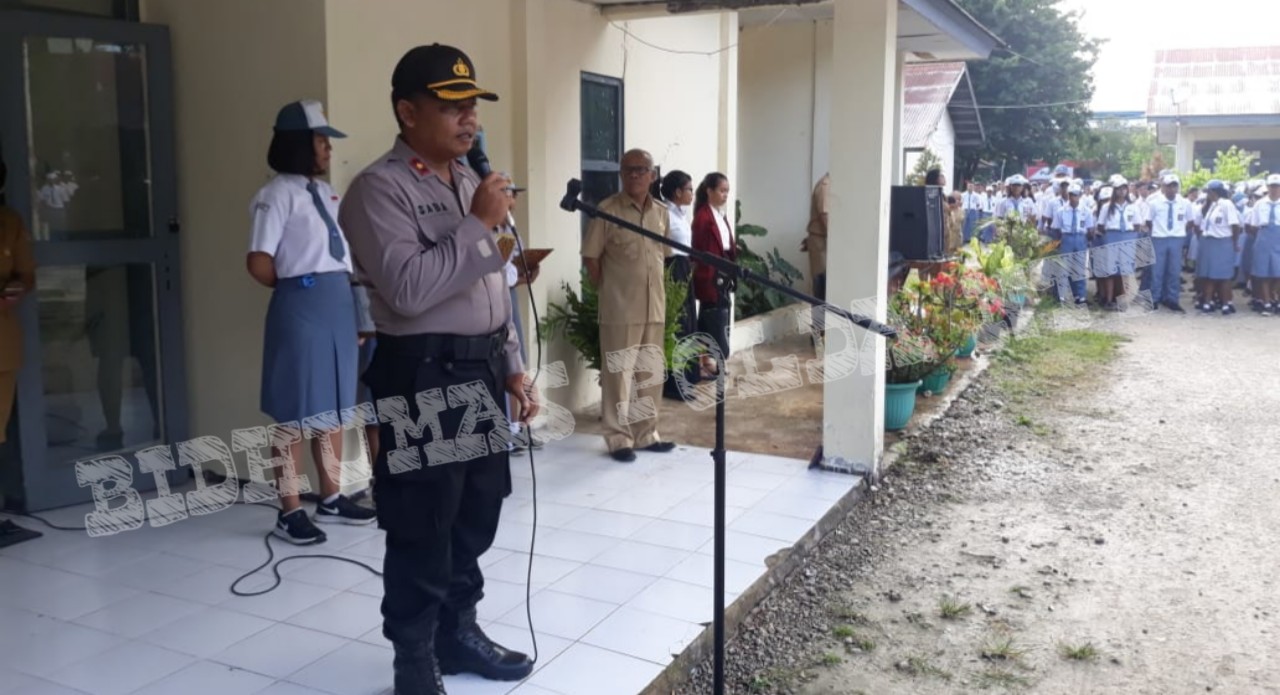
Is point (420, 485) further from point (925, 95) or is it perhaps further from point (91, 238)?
point (925, 95)

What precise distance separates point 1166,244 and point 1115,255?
0.78m

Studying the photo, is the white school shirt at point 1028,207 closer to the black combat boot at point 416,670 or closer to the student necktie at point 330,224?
the student necktie at point 330,224

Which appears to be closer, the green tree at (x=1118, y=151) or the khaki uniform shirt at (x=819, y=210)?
the khaki uniform shirt at (x=819, y=210)

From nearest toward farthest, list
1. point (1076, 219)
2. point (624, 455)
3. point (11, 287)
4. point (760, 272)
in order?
point (11, 287)
point (624, 455)
point (760, 272)
point (1076, 219)

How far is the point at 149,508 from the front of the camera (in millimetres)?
4656

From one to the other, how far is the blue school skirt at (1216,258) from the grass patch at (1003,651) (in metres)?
10.9

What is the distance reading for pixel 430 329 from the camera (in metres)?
2.69

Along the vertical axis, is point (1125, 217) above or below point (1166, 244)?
above

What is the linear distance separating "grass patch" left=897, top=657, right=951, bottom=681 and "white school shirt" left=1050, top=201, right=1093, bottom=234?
11.7 meters

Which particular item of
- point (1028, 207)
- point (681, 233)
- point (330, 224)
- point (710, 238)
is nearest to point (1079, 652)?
point (330, 224)

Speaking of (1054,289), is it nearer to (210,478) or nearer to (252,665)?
(210,478)

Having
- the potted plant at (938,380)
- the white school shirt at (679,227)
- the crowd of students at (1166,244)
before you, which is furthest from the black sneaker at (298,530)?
the crowd of students at (1166,244)

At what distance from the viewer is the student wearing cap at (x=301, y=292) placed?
406 cm

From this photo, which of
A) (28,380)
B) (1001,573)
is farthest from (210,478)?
(1001,573)
